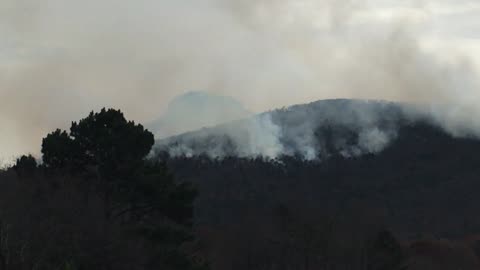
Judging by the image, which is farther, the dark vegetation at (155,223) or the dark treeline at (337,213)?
the dark treeline at (337,213)

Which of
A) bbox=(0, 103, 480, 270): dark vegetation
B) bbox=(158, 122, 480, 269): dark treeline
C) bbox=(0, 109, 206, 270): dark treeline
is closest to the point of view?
bbox=(0, 109, 206, 270): dark treeline

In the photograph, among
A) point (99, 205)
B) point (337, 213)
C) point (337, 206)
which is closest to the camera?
point (99, 205)

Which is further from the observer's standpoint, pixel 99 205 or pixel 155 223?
pixel 155 223

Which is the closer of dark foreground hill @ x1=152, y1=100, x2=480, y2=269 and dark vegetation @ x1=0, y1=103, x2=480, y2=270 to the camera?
dark vegetation @ x1=0, y1=103, x2=480, y2=270

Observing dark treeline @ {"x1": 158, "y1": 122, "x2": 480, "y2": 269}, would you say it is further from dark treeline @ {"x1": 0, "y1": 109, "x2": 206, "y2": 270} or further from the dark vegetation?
dark treeline @ {"x1": 0, "y1": 109, "x2": 206, "y2": 270}

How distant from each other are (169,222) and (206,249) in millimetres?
28549

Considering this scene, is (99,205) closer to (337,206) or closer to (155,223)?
(155,223)

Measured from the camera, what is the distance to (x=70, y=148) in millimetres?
33594

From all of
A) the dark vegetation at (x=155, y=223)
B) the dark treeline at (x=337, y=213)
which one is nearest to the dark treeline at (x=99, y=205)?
the dark vegetation at (x=155, y=223)

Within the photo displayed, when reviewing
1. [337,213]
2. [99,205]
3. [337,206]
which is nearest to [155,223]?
[99,205]

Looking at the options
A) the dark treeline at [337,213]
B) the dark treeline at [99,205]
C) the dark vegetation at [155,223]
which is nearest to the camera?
the dark treeline at [99,205]

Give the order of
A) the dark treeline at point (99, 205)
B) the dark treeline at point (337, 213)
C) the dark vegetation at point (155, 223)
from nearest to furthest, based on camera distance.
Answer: the dark treeline at point (99, 205), the dark vegetation at point (155, 223), the dark treeline at point (337, 213)

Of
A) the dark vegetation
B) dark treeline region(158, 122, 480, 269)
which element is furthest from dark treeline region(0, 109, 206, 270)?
dark treeline region(158, 122, 480, 269)

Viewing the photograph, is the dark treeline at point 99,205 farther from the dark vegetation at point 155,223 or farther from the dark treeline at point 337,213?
the dark treeline at point 337,213
